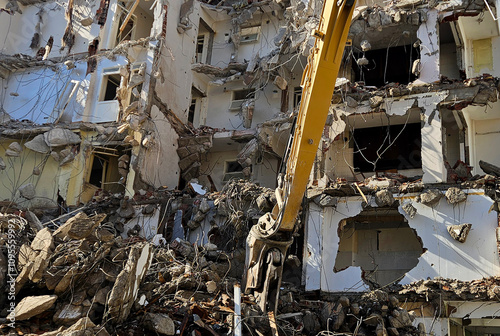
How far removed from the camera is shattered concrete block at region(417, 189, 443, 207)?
18.6 metres

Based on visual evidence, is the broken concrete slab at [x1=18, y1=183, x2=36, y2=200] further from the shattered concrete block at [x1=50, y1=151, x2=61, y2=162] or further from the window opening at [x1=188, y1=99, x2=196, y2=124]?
the window opening at [x1=188, y1=99, x2=196, y2=124]

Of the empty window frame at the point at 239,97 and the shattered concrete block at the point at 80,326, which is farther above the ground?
the empty window frame at the point at 239,97

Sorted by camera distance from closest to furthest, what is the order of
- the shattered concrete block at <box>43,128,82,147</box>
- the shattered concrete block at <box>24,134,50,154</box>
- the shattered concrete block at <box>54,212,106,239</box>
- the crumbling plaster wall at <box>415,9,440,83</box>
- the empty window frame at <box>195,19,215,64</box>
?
the shattered concrete block at <box>54,212,106,239</box>, the crumbling plaster wall at <box>415,9,440,83</box>, the shattered concrete block at <box>43,128,82,147</box>, the shattered concrete block at <box>24,134,50,154</box>, the empty window frame at <box>195,19,215,64</box>

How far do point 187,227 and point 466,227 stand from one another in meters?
9.55

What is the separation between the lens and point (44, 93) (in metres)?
26.2

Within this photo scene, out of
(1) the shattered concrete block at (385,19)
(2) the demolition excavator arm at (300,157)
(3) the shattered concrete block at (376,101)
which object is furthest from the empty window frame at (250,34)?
(2) the demolition excavator arm at (300,157)

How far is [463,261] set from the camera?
1789 cm

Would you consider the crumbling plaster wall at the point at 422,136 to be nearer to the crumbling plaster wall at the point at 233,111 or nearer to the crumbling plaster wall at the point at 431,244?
the crumbling plaster wall at the point at 431,244

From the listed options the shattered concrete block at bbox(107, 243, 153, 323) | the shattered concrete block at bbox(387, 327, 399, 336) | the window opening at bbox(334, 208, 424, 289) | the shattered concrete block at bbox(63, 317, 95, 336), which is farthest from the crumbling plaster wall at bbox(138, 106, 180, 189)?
the shattered concrete block at bbox(63, 317, 95, 336)

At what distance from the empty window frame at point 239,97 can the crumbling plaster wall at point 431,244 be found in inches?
343

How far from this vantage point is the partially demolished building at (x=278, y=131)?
61.0 ft

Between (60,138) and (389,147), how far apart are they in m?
13.2

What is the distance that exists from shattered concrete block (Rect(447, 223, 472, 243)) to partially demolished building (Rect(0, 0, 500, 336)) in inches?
2.3

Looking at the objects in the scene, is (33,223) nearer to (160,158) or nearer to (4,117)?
(160,158)
